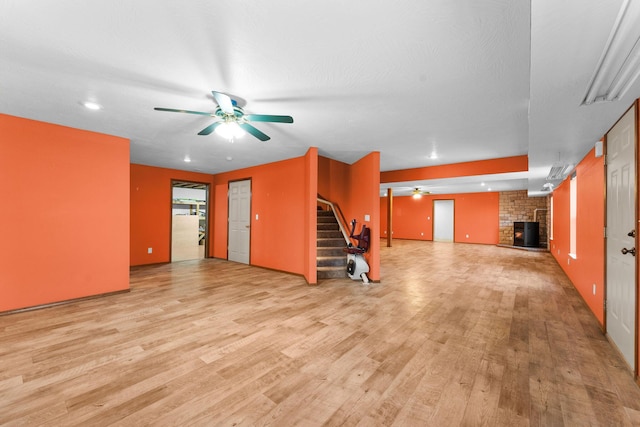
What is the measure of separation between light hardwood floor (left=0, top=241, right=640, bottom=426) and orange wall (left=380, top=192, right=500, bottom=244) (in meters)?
7.72

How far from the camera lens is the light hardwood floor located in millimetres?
1588

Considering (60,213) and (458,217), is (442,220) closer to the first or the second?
(458,217)

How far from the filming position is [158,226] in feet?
20.8

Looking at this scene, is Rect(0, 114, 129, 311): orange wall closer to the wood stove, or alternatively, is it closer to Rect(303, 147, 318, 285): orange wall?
Rect(303, 147, 318, 285): orange wall

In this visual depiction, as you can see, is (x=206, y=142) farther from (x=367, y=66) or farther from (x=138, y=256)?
(x=138, y=256)

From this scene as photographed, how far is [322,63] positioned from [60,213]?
4.05m

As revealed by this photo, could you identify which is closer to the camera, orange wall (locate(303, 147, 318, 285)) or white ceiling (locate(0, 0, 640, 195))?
white ceiling (locate(0, 0, 640, 195))

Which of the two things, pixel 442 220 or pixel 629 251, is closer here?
pixel 629 251

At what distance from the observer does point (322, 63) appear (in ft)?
6.64

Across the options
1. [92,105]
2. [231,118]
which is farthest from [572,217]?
[92,105]

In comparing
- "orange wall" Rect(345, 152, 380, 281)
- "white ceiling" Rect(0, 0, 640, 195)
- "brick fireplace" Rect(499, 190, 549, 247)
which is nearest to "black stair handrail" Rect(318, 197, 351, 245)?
"orange wall" Rect(345, 152, 380, 281)

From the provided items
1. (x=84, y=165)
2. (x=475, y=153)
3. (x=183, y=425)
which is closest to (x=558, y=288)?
(x=475, y=153)

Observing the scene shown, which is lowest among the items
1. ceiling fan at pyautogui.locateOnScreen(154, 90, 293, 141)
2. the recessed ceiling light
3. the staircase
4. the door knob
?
the staircase

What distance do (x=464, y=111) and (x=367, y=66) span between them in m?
1.57
